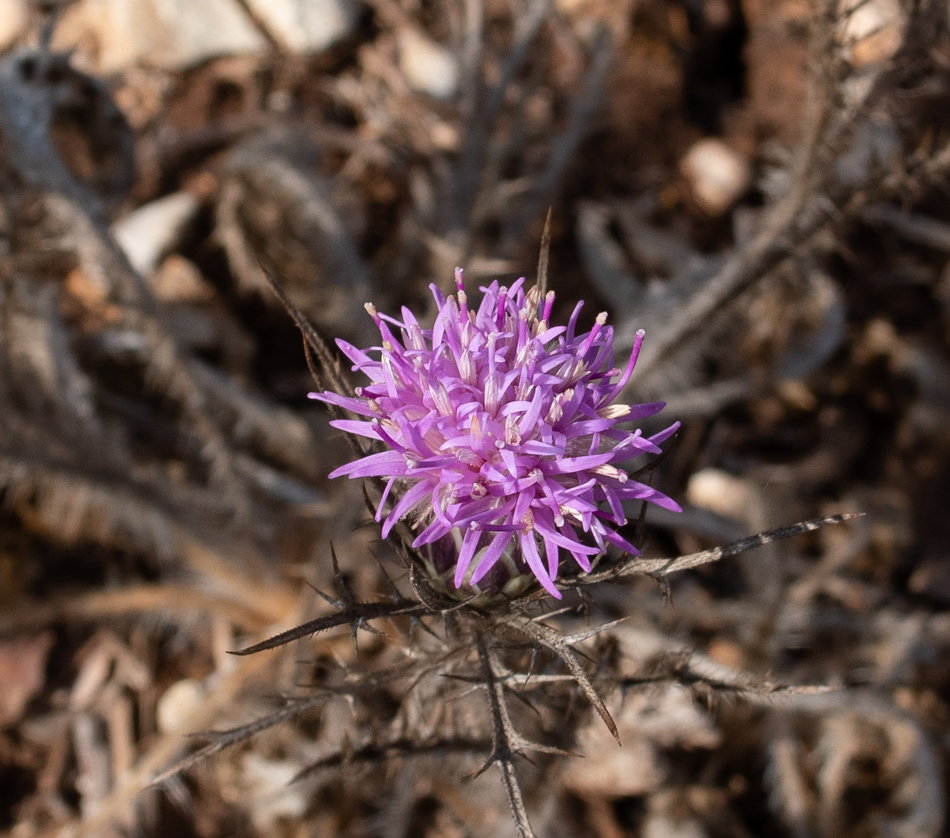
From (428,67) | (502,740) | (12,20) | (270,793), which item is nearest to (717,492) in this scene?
(270,793)

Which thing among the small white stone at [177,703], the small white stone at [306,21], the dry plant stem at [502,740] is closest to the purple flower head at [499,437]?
the dry plant stem at [502,740]

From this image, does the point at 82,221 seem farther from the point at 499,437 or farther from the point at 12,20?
the point at 12,20

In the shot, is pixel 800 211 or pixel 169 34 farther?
pixel 169 34

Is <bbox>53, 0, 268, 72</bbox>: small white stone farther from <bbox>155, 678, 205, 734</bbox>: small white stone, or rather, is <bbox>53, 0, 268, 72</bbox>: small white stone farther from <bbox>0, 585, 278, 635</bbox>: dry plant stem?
<bbox>155, 678, 205, 734</bbox>: small white stone

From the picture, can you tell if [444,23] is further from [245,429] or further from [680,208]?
[245,429]

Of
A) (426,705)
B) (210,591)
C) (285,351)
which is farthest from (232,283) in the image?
(426,705)

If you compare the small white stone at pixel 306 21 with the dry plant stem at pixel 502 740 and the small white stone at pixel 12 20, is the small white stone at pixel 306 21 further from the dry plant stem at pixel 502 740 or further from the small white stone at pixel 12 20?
the dry plant stem at pixel 502 740
